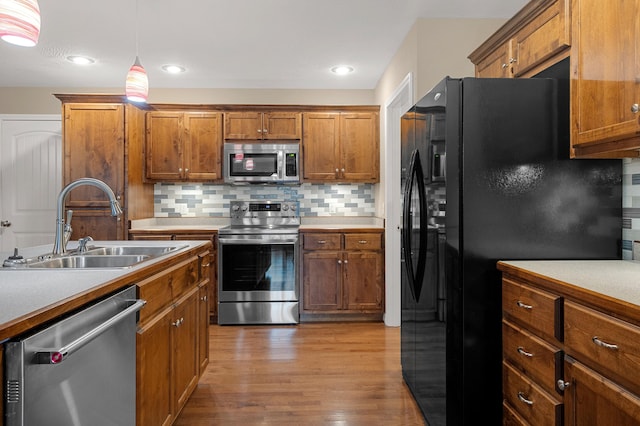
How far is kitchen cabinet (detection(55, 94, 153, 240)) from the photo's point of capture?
3.86m

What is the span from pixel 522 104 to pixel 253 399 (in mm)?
2160

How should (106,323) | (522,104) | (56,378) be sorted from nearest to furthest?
(56,378)
(106,323)
(522,104)

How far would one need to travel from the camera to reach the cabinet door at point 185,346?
6.36 feet

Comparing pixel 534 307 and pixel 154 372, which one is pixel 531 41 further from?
pixel 154 372

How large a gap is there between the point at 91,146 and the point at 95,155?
0.32ft

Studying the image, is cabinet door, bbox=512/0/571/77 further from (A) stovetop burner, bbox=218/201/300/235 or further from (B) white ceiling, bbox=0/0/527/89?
(A) stovetop burner, bbox=218/201/300/235

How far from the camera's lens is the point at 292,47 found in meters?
3.49

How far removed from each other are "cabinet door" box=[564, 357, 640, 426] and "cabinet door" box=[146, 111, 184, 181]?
384cm

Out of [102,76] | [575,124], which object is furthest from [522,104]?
Answer: [102,76]

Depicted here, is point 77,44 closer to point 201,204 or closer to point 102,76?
point 102,76

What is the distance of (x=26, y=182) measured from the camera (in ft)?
14.6

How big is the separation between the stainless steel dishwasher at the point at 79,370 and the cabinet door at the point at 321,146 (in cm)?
298

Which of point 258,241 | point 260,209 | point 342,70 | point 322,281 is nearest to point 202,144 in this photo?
point 260,209

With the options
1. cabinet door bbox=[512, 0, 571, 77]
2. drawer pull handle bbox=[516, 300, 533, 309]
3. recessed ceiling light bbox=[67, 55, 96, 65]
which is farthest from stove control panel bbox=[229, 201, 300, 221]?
drawer pull handle bbox=[516, 300, 533, 309]
